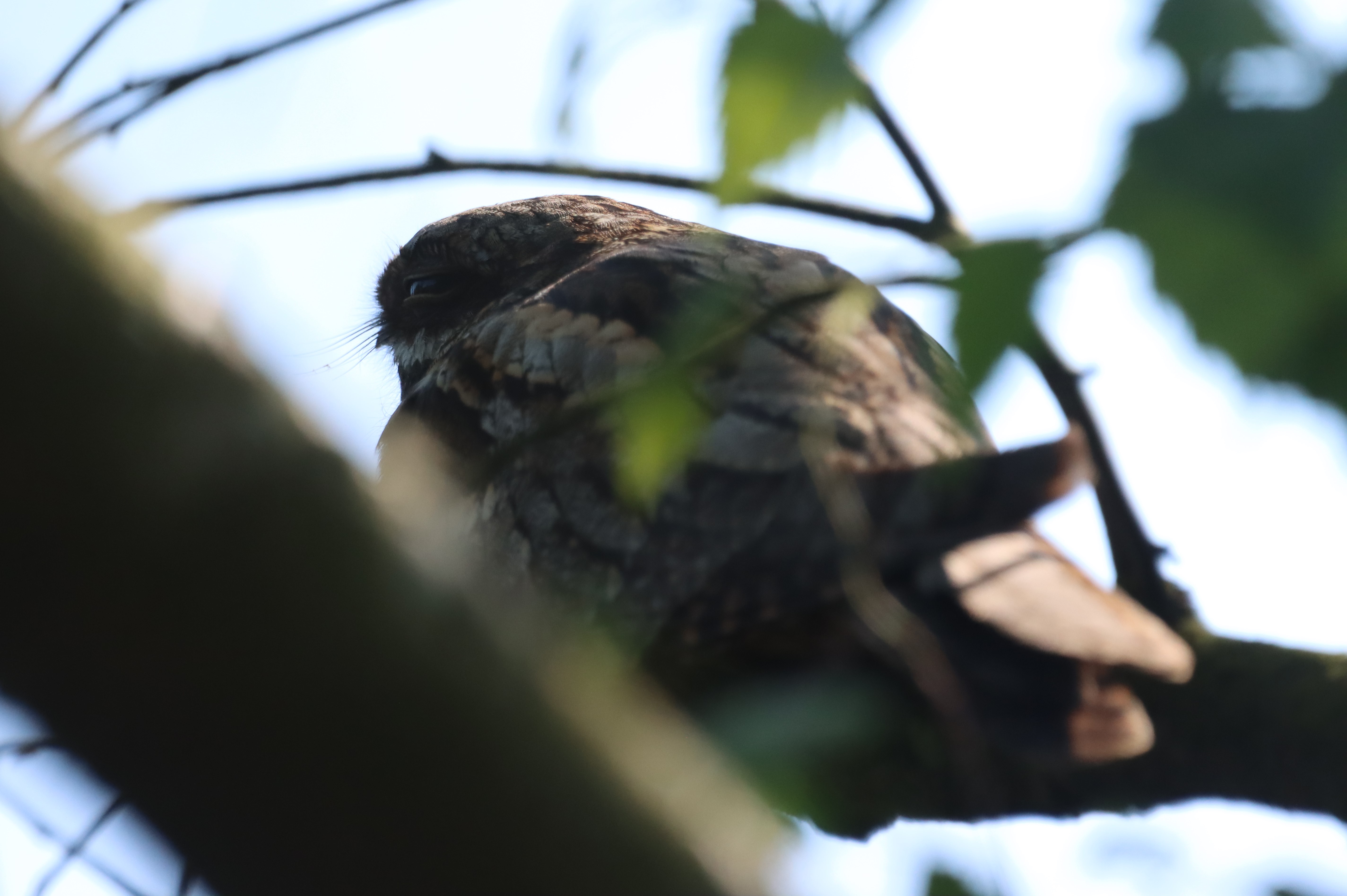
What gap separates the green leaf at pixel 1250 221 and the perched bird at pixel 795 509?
0.25 metres

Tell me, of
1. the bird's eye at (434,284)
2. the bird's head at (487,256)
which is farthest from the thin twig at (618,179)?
the bird's eye at (434,284)

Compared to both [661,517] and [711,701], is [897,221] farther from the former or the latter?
[711,701]

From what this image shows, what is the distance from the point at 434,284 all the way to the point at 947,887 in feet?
10.9

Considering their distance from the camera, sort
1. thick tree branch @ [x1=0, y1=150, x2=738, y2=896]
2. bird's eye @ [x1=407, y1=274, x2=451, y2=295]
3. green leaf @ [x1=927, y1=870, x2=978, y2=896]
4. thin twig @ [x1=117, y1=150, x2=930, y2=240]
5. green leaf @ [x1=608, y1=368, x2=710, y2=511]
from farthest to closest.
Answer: bird's eye @ [x1=407, y1=274, x2=451, y2=295] → thin twig @ [x1=117, y1=150, x2=930, y2=240] → green leaf @ [x1=927, y1=870, x2=978, y2=896] → green leaf @ [x1=608, y1=368, x2=710, y2=511] → thick tree branch @ [x1=0, y1=150, x2=738, y2=896]

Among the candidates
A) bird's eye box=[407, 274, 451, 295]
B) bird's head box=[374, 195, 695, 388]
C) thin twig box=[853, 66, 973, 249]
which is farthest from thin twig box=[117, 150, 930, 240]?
bird's eye box=[407, 274, 451, 295]

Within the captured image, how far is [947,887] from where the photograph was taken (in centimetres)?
129

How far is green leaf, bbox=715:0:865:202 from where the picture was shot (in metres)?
0.92

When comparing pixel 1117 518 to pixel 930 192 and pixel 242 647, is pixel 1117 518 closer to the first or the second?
pixel 930 192

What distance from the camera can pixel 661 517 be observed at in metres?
2.21

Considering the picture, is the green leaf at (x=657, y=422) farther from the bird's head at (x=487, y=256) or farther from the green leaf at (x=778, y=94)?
the bird's head at (x=487, y=256)

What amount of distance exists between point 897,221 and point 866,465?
549 millimetres

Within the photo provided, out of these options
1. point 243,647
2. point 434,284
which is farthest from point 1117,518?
point 434,284

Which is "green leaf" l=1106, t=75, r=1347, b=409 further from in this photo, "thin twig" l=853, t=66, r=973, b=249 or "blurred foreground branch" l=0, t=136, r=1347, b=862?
"thin twig" l=853, t=66, r=973, b=249

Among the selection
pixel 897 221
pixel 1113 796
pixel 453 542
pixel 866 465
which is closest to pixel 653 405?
pixel 453 542
